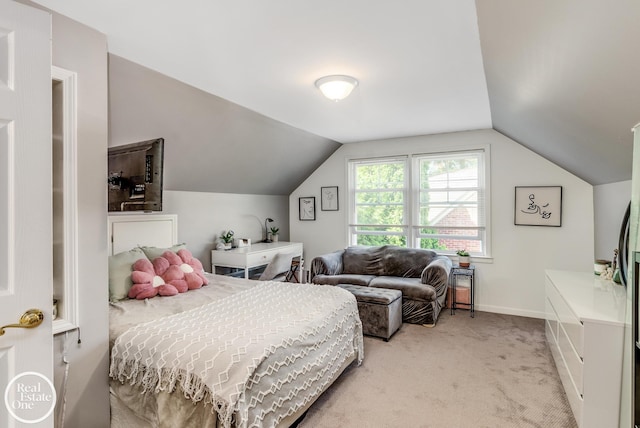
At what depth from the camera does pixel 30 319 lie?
120cm

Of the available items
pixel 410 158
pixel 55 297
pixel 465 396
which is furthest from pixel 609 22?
pixel 410 158

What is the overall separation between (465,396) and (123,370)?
229cm

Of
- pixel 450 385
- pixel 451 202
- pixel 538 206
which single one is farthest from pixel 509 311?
pixel 450 385

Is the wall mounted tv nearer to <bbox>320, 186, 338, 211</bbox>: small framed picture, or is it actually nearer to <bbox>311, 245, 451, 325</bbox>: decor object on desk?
<bbox>311, 245, 451, 325</bbox>: decor object on desk

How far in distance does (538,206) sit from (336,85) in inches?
123

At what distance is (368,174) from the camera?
540 cm

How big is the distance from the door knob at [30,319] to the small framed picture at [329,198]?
4.56 metres

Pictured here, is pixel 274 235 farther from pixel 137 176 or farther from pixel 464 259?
pixel 137 176

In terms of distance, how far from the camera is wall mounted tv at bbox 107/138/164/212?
2.38 metres

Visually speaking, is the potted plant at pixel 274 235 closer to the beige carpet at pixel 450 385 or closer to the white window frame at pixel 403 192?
the white window frame at pixel 403 192

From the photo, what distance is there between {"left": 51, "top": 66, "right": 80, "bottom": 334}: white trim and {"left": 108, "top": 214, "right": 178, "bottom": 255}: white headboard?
162 centimetres

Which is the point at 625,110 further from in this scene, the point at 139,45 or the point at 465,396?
the point at 139,45

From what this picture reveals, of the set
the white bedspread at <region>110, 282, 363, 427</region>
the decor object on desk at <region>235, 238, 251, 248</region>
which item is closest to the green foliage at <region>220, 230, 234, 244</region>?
the decor object on desk at <region>235, 238, 251, 248</region>

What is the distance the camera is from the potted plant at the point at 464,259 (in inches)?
177
